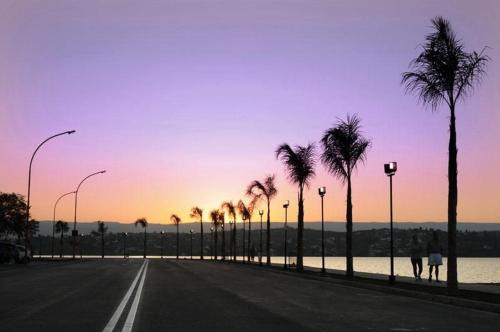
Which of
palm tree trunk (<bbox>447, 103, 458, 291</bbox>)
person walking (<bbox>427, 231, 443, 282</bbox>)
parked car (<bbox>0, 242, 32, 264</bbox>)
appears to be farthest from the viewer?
parked car (<bbox>0, 242, 32, 264</bbox>)

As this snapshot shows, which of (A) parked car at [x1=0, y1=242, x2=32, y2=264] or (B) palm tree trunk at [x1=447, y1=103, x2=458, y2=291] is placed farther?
(A) parked car at [x1=0, y1=242, x2=32, y2=264]

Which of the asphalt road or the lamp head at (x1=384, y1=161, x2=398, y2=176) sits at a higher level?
the lamp head at (x1=384, y1=161, x2=398, y2=176)

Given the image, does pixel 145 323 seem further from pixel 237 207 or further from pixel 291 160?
pixel 237 207

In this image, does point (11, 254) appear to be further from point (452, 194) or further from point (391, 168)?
point (452, 194)

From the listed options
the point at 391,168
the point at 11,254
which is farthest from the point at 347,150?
the point at 11,254

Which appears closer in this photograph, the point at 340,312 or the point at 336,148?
the point at 340,312

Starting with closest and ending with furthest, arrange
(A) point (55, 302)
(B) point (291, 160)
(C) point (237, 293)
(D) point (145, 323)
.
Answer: (D) point (145, 323) < (A) point (55, 302) < (C) point (237, 293) < (B) point (291, 160)

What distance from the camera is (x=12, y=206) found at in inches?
3679

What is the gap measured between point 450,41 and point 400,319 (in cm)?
1157

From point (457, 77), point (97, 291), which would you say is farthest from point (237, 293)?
point (457, 77)

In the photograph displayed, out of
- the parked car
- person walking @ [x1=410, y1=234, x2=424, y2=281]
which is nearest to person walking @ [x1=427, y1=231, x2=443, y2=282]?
person walking @ [x1=410, y1=234, x2=424, y2=281]

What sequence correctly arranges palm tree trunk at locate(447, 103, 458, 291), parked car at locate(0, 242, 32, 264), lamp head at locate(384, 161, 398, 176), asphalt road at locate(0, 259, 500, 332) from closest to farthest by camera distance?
asphalt road at locate(0, 259, 500, 332)
palm tree trunk at locate(447, 103, 458, 291)
lamp head at locate(384, 161, 398, 176)
parked car at locate(0, 242, 32, 264)

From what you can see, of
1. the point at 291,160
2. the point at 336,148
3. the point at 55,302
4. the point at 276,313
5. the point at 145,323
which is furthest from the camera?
the point at 291,160

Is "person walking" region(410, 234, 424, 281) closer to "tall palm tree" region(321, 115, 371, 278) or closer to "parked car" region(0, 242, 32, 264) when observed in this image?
"tall palm tree" region(321, 115, 371, 278)
